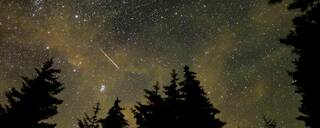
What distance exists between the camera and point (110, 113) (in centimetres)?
2159

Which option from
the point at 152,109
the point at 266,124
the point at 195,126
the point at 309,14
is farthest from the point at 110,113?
the point at 266,124

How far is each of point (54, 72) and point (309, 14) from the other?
39.3 ft

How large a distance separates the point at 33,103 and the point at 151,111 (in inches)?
215

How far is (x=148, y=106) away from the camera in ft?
60.4

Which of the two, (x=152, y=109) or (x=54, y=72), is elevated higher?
(x=54, y=72)

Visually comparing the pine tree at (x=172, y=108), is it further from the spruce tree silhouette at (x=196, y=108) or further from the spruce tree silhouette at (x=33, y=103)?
the spruce tree silhouette at (x=33, y=103)

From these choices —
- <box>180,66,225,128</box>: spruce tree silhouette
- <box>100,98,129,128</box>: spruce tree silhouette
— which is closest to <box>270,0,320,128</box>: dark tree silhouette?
<box>180,66,225,128</box>: spruce tree silhouette

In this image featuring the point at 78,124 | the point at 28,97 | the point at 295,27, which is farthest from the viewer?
the point at 78,124

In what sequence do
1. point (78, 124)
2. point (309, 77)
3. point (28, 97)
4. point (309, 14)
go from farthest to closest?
point (78, 124), point (28, 97), point (309, 77), point (309, 14)

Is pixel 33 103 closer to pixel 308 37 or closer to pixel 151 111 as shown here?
pixel 151 111

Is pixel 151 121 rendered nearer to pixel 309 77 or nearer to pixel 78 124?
pixel 309 77

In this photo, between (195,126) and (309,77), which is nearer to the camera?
(309,77)

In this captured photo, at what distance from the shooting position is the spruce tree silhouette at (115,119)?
21.2m

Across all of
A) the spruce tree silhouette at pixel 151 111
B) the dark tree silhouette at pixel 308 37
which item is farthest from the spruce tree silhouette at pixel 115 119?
the dark tree silhouette at pixel 308 37
